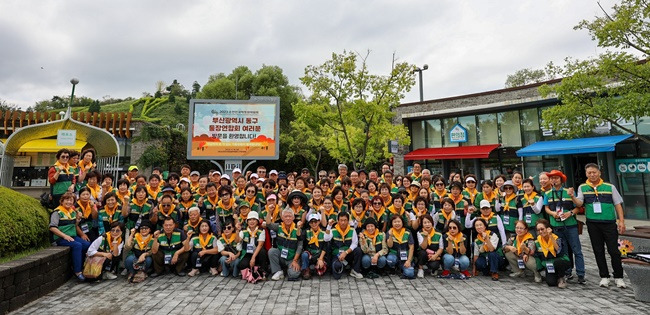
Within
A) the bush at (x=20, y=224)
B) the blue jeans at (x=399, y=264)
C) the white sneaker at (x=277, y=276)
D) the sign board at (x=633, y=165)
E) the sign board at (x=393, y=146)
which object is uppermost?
the sign board at (x=393, y=146)

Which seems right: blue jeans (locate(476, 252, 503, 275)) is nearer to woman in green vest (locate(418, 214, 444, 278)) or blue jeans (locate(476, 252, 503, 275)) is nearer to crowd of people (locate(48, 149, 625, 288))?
crowd of people (locate(48, 149, 625, 288))

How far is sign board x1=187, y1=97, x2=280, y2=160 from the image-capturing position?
13.0 metres

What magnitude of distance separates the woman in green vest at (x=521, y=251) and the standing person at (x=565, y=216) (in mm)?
448

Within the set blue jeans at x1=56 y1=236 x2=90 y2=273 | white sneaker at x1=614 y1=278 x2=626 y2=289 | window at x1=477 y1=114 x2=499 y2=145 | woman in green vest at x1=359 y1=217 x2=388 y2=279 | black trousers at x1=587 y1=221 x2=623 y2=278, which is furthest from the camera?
window at x1=477 y1=114 x2=499 y2=145

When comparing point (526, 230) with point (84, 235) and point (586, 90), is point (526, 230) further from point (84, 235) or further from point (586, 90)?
point (84, 235)

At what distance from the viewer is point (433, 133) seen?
1939 cm

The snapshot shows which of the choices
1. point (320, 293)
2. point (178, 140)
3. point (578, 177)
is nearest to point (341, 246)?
point (320, 293)

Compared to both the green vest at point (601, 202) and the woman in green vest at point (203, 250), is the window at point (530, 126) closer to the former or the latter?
the green vest at point (601, 202)

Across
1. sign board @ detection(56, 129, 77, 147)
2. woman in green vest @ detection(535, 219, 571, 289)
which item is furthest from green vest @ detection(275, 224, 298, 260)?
sign board @ detection(56, 129, 77, 147)

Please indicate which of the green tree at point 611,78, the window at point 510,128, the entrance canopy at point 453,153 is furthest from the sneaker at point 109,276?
the window at point 510,128

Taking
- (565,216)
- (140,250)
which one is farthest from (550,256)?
(140,250)

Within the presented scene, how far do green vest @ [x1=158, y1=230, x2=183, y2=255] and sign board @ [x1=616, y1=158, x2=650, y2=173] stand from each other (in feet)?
52.1

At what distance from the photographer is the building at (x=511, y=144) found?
1288cm

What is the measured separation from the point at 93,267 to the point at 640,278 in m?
8.12
